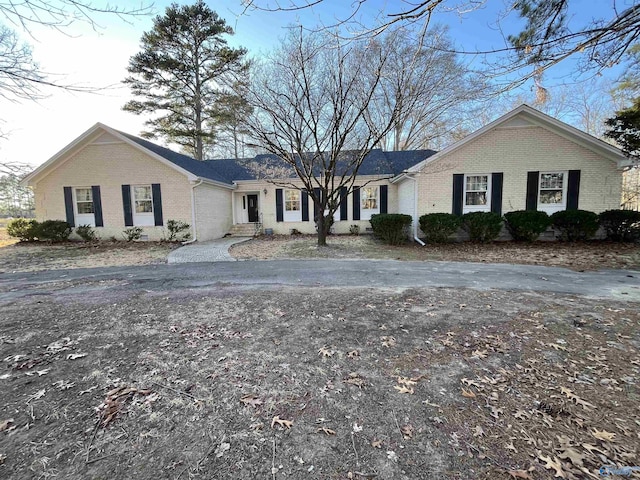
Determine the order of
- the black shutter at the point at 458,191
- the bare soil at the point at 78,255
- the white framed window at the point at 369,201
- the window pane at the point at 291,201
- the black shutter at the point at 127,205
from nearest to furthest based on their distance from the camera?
the bare soil at the point at 78,255 < the black shutter at the point at 458,191 < the black shutter at the point at 127,205 < the white framed window at the point at 369,201 < the window pane at the point at 291,201

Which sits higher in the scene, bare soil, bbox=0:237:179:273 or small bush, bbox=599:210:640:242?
small bush, bbox=599:210:640:242

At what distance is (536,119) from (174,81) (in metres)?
21.2

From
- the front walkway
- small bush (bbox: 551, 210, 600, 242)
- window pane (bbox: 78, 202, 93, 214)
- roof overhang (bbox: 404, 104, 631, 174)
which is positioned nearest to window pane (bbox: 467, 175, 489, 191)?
roof overhang (bbox: 404, 104, 631, 174)

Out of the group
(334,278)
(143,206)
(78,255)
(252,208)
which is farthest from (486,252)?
(143,206)

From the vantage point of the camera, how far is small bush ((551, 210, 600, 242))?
35.1 feet

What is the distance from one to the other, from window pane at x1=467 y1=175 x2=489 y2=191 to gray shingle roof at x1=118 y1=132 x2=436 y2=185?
3.77 metres

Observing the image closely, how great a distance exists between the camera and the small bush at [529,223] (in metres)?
10.9

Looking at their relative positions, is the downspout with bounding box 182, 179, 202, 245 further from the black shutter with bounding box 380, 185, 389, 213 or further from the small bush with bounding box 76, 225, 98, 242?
the black shutter with bounding box 380, 185, 389, 213

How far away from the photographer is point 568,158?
38.1ft

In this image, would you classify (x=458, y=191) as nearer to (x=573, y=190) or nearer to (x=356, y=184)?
(x=573, y=190)

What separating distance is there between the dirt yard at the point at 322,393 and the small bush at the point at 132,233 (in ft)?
32.3

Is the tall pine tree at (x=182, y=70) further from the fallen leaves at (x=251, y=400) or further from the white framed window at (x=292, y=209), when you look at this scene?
the fallen leaves at (x=251, y=400)

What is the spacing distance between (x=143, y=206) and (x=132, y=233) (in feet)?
4.25

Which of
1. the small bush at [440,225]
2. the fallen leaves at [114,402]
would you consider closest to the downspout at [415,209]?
the small bush at [440,225]
